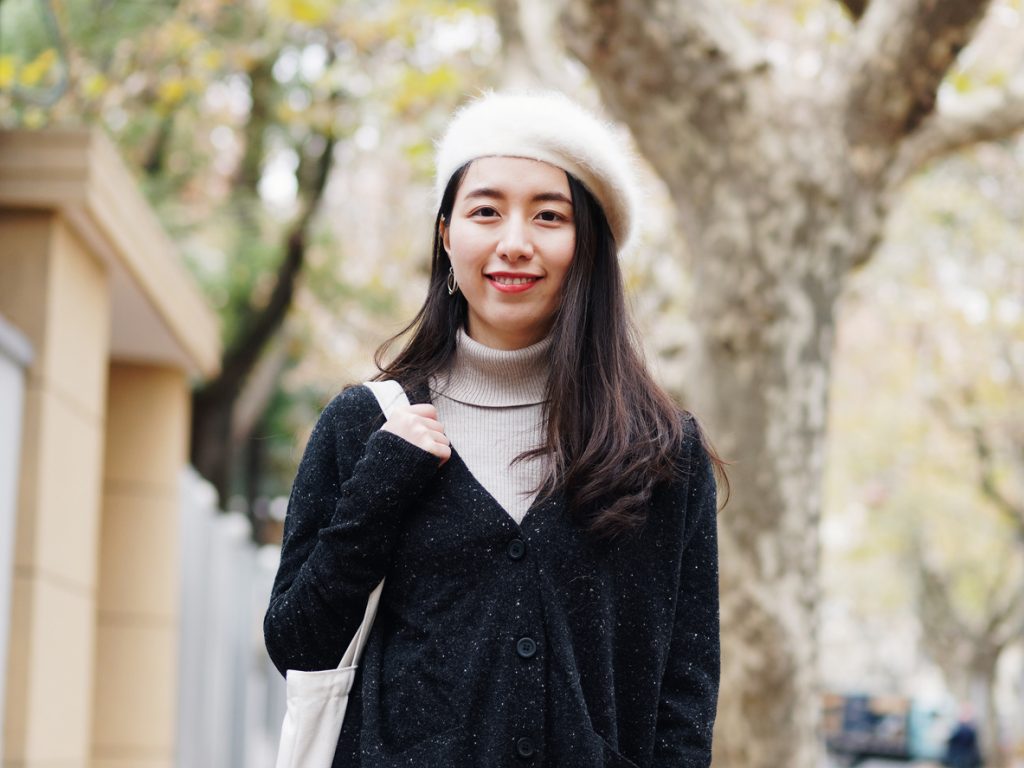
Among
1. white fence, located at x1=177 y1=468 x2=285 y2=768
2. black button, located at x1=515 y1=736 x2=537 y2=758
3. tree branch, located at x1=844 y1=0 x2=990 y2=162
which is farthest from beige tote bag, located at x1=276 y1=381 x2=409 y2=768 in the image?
white fence, located at x1=177 y1=468 x2=285 y2=768

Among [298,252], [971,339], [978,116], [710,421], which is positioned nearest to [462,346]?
[710,421]

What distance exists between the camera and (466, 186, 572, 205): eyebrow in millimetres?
2568

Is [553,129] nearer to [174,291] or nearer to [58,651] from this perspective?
[58,651]

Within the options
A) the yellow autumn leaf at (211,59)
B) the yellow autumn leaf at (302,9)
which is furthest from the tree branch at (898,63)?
the yellow autumn leaf at (211,59)

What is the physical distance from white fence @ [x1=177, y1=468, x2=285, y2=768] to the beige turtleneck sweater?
26.1 ft

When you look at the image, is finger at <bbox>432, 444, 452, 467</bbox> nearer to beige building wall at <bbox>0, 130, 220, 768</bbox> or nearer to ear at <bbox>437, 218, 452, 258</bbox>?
ear at <bbox>437, 218, 452, 258</bbox>

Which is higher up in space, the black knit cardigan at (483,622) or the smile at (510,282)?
the smile at (510,282)

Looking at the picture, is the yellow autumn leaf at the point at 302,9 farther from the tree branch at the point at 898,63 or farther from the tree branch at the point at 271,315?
the tree branch at the point at 898,63

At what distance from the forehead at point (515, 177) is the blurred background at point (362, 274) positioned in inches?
13.4

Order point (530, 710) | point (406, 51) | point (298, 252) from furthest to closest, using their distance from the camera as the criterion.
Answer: point (298, 252) < point (406, 51) < point (530, 710)

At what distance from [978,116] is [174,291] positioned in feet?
14.7

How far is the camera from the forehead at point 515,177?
2574 millimetres

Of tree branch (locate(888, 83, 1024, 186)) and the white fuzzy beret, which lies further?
tree branch (locate(888, 83, 1024, 186))

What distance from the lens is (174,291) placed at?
27.8 ft
